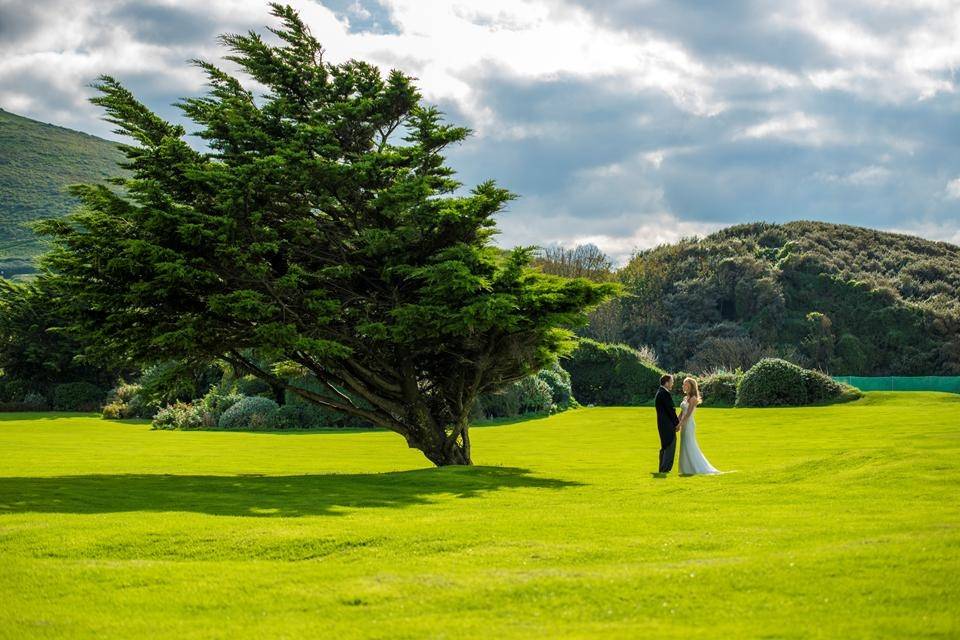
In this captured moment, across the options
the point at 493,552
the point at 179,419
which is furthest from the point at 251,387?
the point at 493,552

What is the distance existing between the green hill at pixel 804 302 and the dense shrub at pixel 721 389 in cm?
2249

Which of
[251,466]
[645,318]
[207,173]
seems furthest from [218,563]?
[645,318]

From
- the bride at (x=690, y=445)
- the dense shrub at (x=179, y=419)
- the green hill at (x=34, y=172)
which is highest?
the green hill at (x=34, y=172)

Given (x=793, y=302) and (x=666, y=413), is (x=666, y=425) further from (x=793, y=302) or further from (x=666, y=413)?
(x=793, y=302)

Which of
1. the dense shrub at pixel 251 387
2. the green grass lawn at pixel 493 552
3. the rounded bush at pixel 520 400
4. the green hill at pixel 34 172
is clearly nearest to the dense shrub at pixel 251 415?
the dense shrub at pixel 251 387

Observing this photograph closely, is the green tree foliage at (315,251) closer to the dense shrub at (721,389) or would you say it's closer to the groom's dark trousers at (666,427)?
the groom's dark trousers at (666,427)

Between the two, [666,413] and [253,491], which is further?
[666,413]

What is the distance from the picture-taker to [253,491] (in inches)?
631

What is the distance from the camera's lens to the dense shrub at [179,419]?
39.3m

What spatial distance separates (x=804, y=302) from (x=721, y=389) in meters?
37.0

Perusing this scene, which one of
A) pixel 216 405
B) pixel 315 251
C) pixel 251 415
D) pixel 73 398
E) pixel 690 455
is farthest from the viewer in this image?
pixel 73 398

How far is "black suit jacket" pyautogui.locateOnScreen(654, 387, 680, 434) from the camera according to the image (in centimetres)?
1877

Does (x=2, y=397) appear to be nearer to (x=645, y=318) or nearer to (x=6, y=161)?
(x=645, y=318)

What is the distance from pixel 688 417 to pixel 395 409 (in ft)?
22.5
